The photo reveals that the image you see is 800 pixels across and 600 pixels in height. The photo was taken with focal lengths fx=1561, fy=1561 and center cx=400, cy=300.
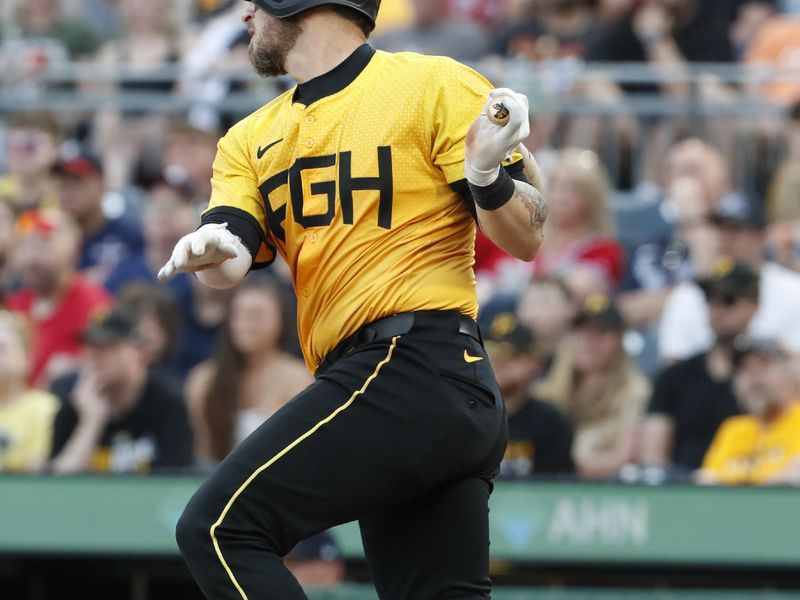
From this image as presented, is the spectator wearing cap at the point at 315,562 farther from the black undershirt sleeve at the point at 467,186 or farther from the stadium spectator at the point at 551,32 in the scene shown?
the stadium spectator at the point at 551,32

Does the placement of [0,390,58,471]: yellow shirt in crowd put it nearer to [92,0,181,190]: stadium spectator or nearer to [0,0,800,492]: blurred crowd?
[0,0,800,492]: blurred crowd

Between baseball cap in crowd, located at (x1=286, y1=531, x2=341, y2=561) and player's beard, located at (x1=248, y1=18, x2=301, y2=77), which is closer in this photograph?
player's beard, located at (x1=248, y1=18, x2=301, y2=77)

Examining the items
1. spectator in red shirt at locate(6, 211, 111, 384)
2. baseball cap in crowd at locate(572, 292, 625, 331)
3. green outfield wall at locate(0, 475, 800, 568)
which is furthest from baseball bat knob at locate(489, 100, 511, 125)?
spectator in red shirt at locate(6, 211, 111, 384)

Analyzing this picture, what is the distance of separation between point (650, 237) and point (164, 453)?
2.86 m

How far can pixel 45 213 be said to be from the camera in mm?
8711

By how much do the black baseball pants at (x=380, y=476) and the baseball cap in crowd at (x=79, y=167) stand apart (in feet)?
18.4

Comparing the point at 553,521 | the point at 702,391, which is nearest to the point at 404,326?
the point at 553,521

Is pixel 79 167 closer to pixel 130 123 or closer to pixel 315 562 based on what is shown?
pixel 130 123

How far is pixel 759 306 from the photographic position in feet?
24.5

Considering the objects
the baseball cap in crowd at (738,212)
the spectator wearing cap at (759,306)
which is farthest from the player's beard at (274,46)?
the baseball cap in crowd at (738,212)

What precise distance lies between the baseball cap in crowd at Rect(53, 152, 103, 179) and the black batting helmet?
533 centimetres

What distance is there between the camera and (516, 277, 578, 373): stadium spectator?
7.73m

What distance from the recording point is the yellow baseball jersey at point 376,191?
3557 millimetres

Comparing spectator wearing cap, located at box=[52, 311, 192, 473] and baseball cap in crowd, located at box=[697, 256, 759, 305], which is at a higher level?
baseball cap in crowd, located at box=[697, 256, 759, 305]
